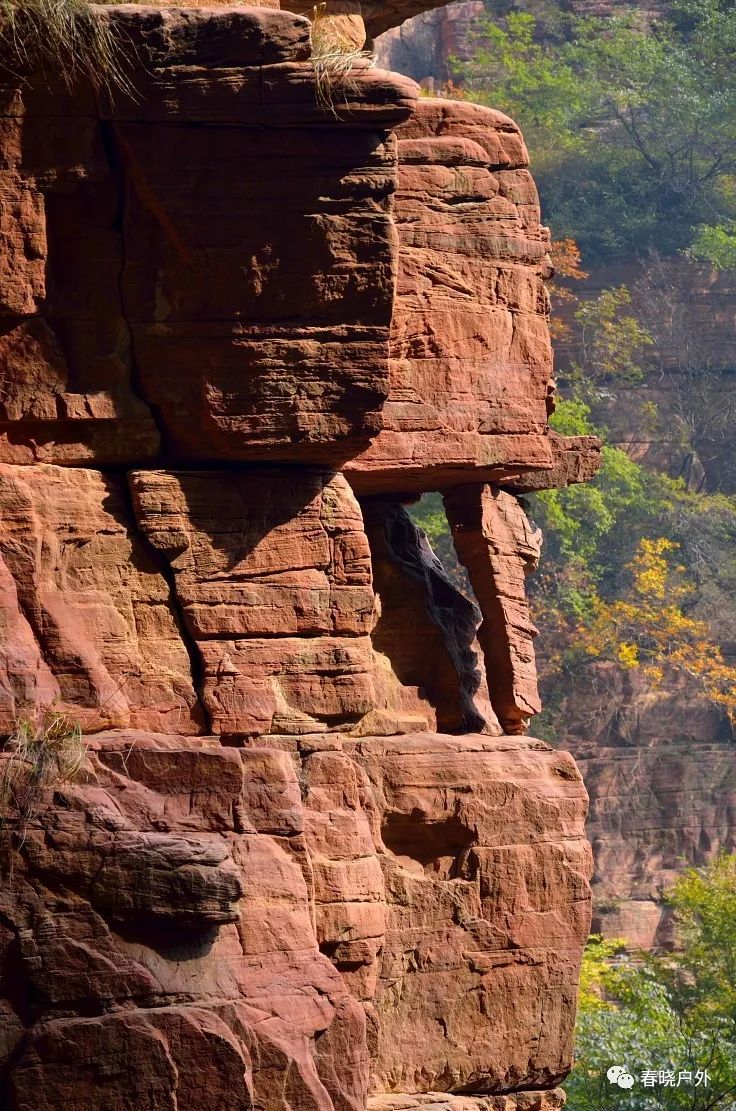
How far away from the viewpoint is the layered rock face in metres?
11.3

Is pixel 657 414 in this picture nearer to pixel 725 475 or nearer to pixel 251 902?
pixel 725 475

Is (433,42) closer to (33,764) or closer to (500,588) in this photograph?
(500,588)

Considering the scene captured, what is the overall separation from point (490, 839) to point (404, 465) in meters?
2.69

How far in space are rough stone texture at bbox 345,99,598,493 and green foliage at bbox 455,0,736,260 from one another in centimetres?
3049

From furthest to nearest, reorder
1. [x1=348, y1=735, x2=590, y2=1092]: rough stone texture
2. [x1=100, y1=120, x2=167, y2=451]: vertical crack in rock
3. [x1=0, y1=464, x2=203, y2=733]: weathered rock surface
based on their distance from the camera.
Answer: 1. [x1=348, y1=735, x2=590, y2=1092]: rough stone texture
2. [x1=100, y1=120, x2=167, y2=451]: vertical crack in rock
3. [x1=0, y1=464, x2=203, y2=733]: weathered rock surface

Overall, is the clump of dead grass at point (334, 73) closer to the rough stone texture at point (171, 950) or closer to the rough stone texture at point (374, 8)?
the rough stone texture at point (374, 8)

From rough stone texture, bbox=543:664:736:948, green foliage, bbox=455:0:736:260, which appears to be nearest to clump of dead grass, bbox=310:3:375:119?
rough stone texture, bbox=543:664:736:948

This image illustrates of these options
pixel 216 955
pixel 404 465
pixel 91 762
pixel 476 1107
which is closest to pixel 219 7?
pixel 404 465

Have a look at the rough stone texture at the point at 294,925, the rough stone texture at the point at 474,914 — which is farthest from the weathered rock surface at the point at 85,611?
the rough stone texture at the point at 474,914

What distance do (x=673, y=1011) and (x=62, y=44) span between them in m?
17.1

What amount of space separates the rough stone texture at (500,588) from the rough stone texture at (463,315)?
0.42 metres

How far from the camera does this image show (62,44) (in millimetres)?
12344

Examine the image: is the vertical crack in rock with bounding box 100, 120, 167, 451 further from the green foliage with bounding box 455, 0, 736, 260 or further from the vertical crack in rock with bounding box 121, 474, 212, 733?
the green foliage with bounding box 455, 0, 736, 260

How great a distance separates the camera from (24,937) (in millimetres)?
11008
